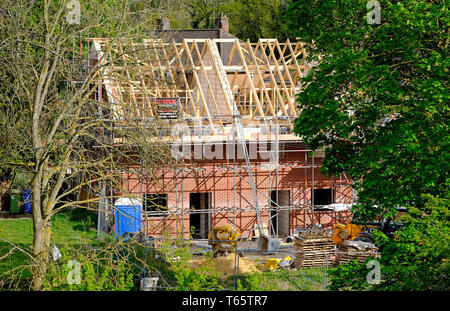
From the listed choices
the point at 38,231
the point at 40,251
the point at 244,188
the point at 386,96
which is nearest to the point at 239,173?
the point at 244,188

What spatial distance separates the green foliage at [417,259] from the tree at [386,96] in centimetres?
94

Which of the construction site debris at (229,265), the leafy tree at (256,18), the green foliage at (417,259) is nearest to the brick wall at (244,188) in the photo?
the construction site debris at (229,265)

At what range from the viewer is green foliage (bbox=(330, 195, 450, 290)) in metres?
11.0

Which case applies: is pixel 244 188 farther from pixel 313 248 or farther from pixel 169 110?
pixel 169 110

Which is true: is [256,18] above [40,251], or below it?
above

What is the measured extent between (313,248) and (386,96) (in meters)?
8.35

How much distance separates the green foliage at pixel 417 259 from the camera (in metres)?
11.0

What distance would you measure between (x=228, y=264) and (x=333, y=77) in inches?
328

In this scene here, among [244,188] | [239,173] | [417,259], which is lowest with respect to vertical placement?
[244,188]

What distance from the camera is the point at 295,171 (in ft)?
90.1

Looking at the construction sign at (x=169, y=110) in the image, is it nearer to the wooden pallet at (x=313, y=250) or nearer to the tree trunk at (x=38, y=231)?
the wooden pallet at (x=313, y=250)

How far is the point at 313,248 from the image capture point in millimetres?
21188

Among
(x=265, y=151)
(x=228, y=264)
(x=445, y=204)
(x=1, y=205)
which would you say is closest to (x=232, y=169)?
(x=265, y=151)

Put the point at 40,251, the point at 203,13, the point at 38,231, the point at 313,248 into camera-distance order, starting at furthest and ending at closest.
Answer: the point at 203,13 < the point at 313,248 < the point at 38,231 < the point at 40,251
